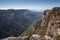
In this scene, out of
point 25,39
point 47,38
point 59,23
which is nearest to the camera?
point 47,38

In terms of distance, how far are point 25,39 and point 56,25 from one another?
40.7 m

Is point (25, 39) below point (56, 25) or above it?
below

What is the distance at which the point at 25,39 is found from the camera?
140 metres

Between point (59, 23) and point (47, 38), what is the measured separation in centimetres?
1674

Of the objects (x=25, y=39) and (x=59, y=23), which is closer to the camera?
(x=59, y=23)

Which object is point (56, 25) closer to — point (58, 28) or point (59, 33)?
point (58, 28)

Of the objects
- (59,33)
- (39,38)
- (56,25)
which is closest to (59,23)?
(56,25)

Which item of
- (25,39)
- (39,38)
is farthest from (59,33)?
(25,39)

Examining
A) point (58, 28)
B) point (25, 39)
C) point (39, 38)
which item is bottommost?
point (25, 39)

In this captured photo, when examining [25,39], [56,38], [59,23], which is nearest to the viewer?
[56,38]

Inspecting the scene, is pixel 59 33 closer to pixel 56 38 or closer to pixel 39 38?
pixel 56 38

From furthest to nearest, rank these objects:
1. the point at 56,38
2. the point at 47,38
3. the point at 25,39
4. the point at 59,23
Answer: the point at 25,39 < the point at 59,23 < the point at 47,38 < the point at 56,38

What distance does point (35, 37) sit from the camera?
116m

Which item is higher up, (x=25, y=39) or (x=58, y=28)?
(x=58, y=28)
